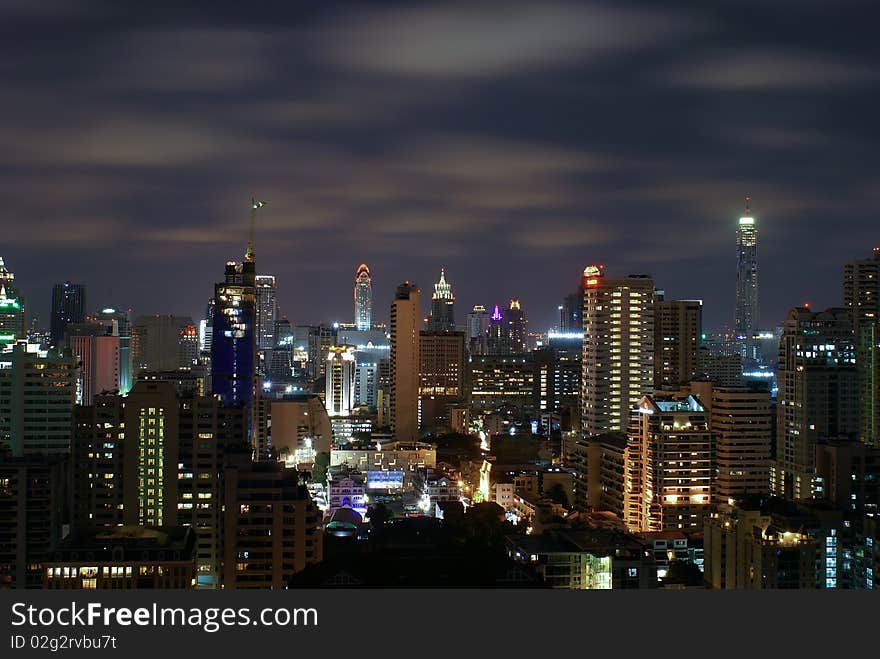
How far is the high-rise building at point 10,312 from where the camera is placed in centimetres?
1469

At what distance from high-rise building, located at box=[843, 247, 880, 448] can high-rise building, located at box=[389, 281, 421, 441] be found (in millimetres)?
9026

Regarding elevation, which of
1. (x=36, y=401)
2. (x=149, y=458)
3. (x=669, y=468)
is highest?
(x=36, y=401)

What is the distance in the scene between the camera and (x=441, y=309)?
30.1m

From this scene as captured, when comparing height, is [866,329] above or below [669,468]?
above

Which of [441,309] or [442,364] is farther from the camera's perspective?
[441,309]

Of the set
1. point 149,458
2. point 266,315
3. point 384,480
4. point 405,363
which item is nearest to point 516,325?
point 266,315

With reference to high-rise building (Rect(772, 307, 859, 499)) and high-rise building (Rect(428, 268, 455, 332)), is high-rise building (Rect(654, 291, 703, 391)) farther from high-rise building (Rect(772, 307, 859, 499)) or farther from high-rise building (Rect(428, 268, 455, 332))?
high-rise building (Rect(428, 268, 455, 332))

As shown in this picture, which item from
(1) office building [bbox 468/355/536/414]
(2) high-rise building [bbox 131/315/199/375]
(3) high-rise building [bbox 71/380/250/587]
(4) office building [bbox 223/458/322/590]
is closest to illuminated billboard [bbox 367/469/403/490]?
(3) high-rise building [bbox 71/380/250/587]

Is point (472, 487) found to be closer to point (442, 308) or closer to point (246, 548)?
point (246, 548)

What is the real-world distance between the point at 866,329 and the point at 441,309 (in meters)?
16.9

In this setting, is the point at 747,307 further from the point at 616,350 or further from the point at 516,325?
the point at 516,325

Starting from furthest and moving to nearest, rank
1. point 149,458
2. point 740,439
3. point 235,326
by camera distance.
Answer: point 235,326 < point 740,439 < point 149,458

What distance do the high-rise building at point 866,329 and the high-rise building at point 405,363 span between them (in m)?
9.03

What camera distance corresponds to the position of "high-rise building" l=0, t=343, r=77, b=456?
13024 millimetres
